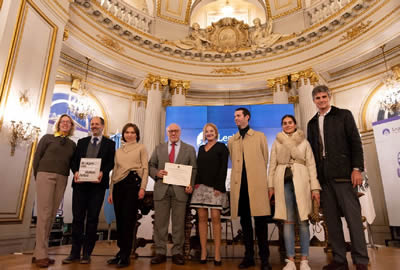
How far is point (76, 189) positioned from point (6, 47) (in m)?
3.01

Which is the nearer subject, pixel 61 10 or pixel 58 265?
pixel 58 265

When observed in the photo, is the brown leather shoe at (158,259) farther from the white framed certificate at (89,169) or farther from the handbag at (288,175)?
the handbag at (288,175)

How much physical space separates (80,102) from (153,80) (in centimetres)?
229

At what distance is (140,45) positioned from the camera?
8164 millimetres

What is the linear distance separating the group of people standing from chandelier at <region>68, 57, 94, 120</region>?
4484 mm

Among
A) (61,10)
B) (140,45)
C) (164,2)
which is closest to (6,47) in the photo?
(61,10)

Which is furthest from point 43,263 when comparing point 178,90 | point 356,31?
point 356,31

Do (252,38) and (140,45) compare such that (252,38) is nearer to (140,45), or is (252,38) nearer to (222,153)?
(140,45)

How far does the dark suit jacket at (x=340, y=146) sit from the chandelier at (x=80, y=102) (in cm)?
634

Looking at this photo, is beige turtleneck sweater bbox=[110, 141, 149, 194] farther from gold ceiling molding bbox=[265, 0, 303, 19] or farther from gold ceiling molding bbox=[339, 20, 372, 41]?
gold ceiling molding bbox=[265, 0, 303, 19]

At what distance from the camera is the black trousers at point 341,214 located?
80.1 inches

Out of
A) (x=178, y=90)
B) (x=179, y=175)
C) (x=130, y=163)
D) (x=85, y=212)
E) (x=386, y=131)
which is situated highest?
(x=178, y=90)

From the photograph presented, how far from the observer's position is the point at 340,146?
2.20 m

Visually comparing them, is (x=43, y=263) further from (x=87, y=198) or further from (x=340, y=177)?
(x=340, y=177)
